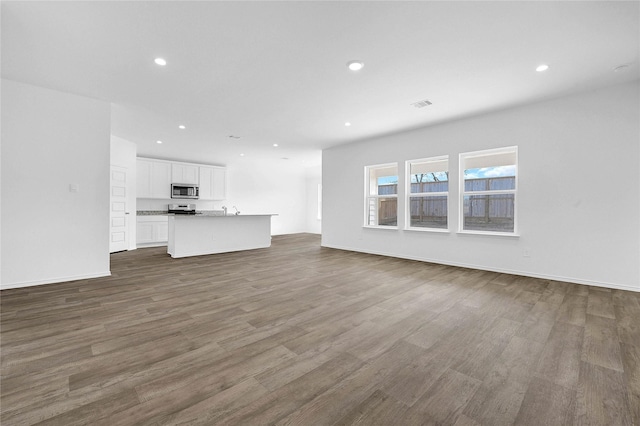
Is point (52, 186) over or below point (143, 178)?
below

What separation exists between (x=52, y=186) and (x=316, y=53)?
416cm

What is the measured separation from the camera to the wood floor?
1.48 meters

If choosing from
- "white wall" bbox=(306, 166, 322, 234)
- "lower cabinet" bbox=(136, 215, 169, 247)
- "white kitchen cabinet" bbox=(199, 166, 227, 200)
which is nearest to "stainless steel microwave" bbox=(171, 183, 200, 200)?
"white kitchen cabinet" bbox=(199, 166, 227, 200)

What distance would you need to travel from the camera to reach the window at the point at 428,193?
554cm

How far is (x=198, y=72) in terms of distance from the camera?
3363 millimetres

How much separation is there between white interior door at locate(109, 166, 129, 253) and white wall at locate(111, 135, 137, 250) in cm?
10

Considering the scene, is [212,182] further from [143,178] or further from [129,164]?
[129,164]

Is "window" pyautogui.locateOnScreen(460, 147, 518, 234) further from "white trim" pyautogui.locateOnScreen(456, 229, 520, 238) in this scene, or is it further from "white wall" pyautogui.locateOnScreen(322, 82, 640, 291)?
"white wall" pyautogui.locateOnScreen(322, 82, 640, 291)

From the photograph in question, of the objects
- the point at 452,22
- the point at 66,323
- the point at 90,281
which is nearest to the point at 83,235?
the point at 90,281

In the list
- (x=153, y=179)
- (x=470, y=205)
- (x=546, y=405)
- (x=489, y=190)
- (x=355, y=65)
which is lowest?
→ (x=546, y=405)

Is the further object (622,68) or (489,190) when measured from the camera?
(489,190)

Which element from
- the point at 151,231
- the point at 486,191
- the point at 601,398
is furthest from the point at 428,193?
the point at 151,231

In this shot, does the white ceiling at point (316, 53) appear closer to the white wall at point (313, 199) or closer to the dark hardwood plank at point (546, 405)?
the dark hardwood plank at point (546, 405)

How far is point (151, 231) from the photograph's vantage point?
7848mm
